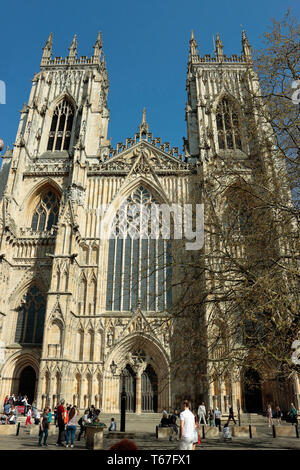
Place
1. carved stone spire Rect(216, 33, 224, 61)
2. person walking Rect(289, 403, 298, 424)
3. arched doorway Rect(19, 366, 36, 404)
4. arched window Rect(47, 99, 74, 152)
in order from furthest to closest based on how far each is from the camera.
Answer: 1. carved stone spire Rect(216, 33, 224, 61)
2. arched window Rect(47, 99, 74, 152)
3. arched doorway Rect(19, 366, 36, 404)
4. person walking Rect(289, 403, 298, 424)

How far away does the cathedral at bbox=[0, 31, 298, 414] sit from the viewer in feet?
63.6

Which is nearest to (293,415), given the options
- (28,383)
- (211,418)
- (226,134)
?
(211,418)

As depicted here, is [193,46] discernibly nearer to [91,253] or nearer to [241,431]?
[91,253]

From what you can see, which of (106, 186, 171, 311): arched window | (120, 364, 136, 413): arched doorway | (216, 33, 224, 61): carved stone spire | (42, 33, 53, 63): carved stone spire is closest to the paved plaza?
(120, 364, 136, 413): arched doorway

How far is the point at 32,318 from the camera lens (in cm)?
2166

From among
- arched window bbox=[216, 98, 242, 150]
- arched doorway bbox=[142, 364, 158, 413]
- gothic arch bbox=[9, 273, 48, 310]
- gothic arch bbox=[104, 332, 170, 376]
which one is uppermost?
arched window bbox=[216, 98, 242, 150]

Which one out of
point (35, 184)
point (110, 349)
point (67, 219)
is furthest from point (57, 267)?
point (35, 184)

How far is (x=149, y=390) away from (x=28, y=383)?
23.2 feet

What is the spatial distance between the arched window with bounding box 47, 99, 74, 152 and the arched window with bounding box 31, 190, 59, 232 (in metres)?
4.54

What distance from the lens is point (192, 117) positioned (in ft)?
94.0

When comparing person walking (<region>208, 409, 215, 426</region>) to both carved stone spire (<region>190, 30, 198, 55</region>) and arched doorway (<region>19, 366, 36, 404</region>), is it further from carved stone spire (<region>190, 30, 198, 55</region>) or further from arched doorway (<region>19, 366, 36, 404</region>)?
carved stone spire (<region>190, 30, 198, 55</region>)
